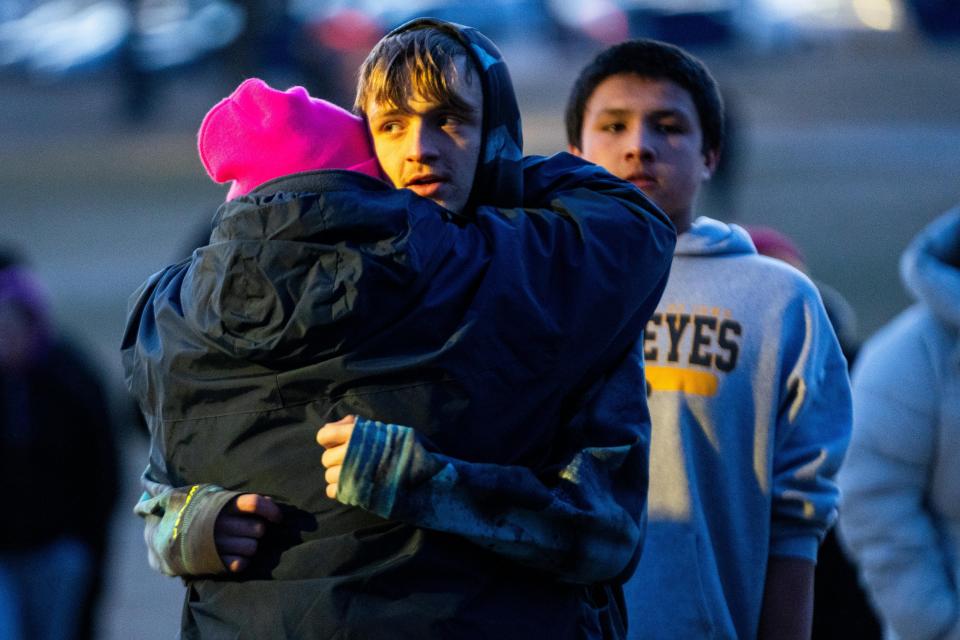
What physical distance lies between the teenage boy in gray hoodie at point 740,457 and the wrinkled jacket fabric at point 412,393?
54 centimetres

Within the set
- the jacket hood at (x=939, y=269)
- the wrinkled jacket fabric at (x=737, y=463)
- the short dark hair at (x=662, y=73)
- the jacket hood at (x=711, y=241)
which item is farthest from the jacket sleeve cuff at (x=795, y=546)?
the jacket hood at (x=939, y=269)

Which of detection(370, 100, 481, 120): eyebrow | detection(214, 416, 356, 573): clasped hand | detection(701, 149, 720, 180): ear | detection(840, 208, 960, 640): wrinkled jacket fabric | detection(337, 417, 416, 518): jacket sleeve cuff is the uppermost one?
detection(370, 100, 481, 120): eyebrow

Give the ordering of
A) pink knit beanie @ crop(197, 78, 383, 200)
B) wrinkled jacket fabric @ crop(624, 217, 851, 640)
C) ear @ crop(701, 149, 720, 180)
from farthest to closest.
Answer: ear @ crop(701, 149, 720, 180)
wrinkled jacket fabric @ crop(624, 217, 851, 640)
pink knit beanie @ crop(197, 78, 383, 200)

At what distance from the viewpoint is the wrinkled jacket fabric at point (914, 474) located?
3.81 m

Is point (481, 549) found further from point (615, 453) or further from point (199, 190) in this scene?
point (199, 190)

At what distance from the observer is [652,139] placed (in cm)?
299

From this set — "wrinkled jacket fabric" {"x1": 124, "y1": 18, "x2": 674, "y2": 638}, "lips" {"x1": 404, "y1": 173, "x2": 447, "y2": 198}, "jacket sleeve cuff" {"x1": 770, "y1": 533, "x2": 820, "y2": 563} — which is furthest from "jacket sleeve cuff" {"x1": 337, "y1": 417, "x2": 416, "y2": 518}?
"jacket sleeve cuff" {"x1": 770, "y1": 533, "x2": 820, "y2": 563}

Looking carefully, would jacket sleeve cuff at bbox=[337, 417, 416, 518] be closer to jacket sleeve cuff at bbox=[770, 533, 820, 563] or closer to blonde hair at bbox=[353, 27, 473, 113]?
blonde hair at bbox=[353, 27, 473, 113]

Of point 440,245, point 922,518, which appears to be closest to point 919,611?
point 922,518

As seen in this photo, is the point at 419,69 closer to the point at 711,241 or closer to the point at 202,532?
the point at 202,532

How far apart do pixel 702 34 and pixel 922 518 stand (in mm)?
21804

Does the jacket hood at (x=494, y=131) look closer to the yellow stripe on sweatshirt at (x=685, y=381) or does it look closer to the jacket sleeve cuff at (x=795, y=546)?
the yellow stripe on sweatshirt at (x=685, y=381)

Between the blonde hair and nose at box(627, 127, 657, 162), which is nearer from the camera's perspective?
the blonde hair

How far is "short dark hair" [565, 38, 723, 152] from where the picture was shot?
120 inches
